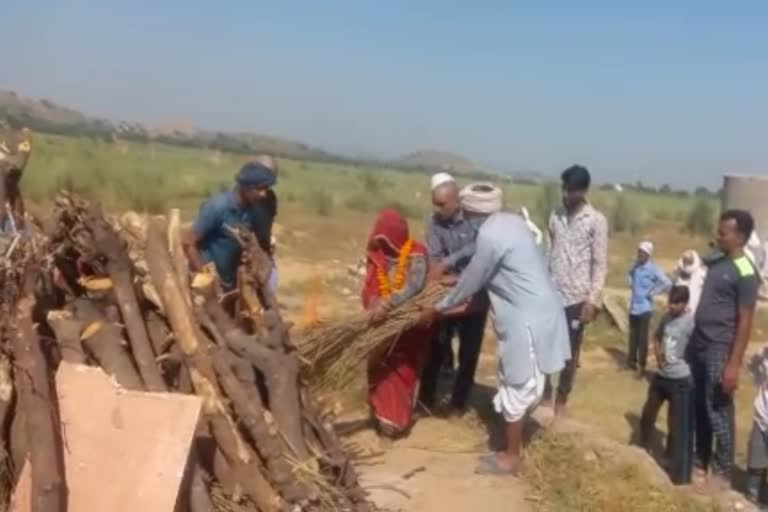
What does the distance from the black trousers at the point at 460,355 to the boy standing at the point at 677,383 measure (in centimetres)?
115

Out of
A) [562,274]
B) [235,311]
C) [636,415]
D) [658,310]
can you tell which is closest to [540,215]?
[658,310]

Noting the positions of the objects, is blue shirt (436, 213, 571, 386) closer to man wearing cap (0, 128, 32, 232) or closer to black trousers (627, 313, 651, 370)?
man wearing cap (0, 128, 32, 232)

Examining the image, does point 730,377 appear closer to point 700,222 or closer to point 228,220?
point 228,220

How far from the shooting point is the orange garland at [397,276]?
613cm

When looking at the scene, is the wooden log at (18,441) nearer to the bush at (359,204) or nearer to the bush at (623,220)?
the bush at (359,204)

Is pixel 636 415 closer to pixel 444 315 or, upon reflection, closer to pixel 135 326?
pixel 444 315

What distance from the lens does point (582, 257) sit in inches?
276

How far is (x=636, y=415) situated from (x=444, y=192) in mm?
4118

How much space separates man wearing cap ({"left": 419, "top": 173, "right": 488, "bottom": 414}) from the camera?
6457mm

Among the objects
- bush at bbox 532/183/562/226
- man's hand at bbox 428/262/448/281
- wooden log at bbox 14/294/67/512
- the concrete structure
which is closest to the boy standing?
man's hand at bbox 428/262/448/281

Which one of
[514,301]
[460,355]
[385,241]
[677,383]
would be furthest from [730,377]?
[385,241]

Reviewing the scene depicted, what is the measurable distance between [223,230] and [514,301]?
5.54ft

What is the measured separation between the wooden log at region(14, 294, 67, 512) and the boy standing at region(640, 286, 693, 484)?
3.91 meters

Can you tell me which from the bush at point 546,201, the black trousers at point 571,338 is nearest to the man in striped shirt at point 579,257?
the black trousers at point 571,338
